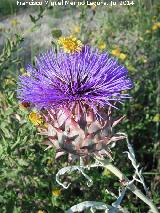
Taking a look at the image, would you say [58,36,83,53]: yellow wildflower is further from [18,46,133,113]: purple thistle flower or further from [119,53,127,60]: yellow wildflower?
[119,53,127,60]: yellow wildflower

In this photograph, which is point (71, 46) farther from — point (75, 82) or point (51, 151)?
point (51, 151)

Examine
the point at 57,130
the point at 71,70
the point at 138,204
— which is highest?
the point at 71,70

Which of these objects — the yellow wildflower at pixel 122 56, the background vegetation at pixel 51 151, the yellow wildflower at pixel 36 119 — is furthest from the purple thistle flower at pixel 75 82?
the yellow wildflower at pixel 122 56

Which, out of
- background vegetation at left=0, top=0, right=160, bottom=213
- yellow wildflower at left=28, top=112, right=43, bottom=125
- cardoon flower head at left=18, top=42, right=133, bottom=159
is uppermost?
cardoon flower head at left=18, top=42, right=133, bottom=159

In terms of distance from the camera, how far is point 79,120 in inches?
46.3

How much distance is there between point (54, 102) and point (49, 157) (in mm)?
599

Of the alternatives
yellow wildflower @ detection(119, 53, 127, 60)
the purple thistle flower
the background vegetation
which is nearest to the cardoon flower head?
the purple thistle flower

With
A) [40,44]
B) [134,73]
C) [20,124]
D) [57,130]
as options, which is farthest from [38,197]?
[40,44]

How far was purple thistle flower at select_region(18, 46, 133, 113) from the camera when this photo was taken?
3.82 feet

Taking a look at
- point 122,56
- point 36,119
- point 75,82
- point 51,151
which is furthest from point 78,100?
point 122,56

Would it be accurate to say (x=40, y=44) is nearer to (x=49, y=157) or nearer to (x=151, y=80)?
(x=151, y=80)

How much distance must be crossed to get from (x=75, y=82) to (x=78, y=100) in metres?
0.07

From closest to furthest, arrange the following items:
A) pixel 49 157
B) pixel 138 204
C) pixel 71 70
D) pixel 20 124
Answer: pixel 71 70, pixel 20 124, pixel 49 157, pixel 138 204

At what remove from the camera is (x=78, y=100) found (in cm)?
118
